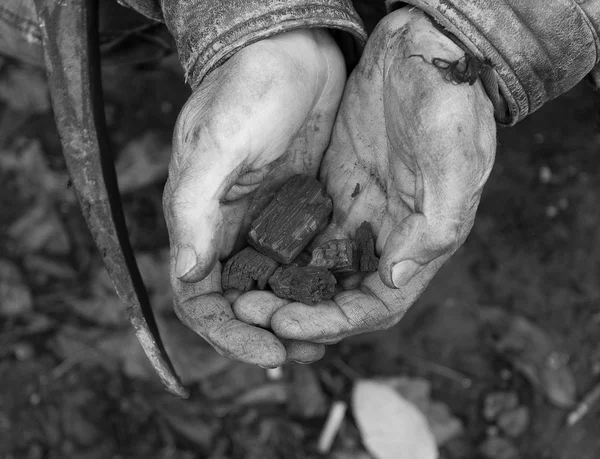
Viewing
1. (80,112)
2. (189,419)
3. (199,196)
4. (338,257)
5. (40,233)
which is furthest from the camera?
(40,233)

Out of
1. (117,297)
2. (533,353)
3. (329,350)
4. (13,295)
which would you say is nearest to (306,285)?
(329,350)

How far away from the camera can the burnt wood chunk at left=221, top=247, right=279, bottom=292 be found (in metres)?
2.11

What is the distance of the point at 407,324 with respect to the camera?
355 centimetres

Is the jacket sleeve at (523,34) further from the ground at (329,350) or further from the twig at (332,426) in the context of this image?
the twig at (332,426)

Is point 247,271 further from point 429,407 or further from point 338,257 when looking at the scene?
point 429,407

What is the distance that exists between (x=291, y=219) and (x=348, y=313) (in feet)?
1.32

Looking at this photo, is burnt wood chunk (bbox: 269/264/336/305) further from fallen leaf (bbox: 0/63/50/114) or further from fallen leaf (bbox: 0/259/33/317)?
fallen leaf (bbox: 0/63/50/114)

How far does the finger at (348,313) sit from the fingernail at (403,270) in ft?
0.86

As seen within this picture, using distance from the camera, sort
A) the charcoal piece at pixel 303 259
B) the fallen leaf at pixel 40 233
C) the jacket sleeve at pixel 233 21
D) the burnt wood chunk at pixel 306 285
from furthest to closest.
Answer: the fallen leaf at pixel 40 233, the charcoal piece at pixel 303 259, the burnt wood chunk at pixel 306 285, the jacket sleeve at pixel 233 21

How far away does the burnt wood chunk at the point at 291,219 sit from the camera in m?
2.18

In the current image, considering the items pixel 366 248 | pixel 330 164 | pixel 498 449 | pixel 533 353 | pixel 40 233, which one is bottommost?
pixel 498 449

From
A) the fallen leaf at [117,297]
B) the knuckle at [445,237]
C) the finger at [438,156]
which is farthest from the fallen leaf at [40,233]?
the knuckle at [445,237]

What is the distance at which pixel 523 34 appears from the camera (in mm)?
1868

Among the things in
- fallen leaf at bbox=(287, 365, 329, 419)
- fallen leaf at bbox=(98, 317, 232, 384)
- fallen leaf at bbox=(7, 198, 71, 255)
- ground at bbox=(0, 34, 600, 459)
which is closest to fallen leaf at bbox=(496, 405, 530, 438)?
ground at bbox=(0, 34, 600, 459)
